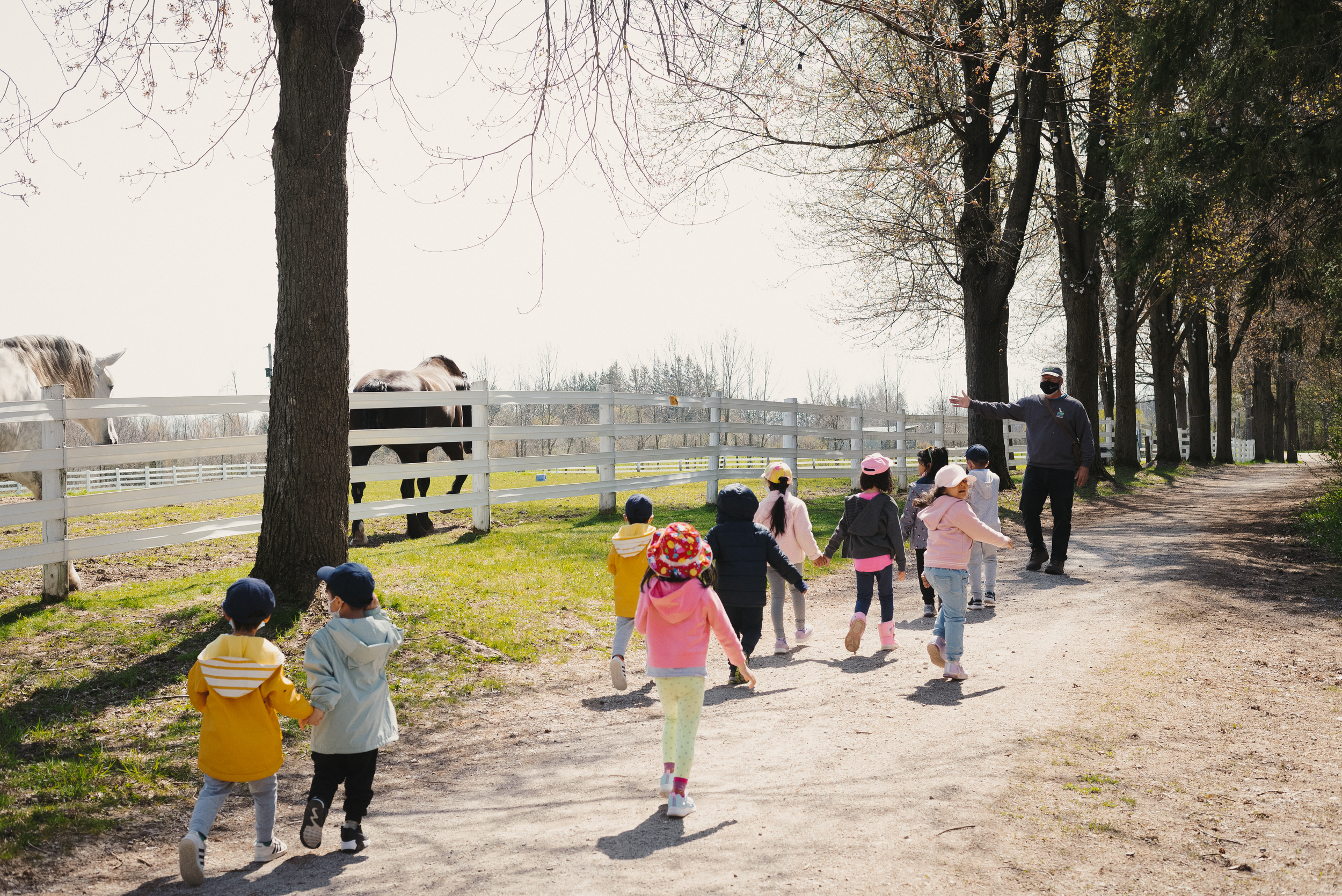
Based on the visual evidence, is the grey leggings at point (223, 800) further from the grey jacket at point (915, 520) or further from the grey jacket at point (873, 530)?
the grey jacket at point (915, 520)

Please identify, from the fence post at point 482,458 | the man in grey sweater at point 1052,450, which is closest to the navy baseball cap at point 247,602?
the fence post at point 482,458

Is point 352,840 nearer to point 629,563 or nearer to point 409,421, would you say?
point 629,563

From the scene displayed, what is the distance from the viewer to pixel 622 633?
6.15 m

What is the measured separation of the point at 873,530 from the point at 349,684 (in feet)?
14.2

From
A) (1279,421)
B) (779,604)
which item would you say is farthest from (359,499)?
(1279,421)

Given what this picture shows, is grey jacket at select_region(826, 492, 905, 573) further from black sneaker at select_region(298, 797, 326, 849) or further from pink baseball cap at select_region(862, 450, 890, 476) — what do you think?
black sneaker at select_region(298, 797, 326, 849)

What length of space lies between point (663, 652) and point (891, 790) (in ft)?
3.94

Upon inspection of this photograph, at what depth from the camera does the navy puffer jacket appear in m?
6.07

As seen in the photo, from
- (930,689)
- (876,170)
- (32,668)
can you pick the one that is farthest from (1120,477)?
(32,668)

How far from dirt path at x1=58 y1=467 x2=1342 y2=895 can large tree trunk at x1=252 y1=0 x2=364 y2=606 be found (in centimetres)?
187

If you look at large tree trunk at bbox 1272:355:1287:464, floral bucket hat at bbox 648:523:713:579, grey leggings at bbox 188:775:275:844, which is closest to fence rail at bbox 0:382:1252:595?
grey leggings at bbox 188:775:275:844

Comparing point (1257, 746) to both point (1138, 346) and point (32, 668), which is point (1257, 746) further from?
point (1138, 346)

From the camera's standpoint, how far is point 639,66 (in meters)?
6.73

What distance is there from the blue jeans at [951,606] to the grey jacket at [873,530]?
63 centimetres
